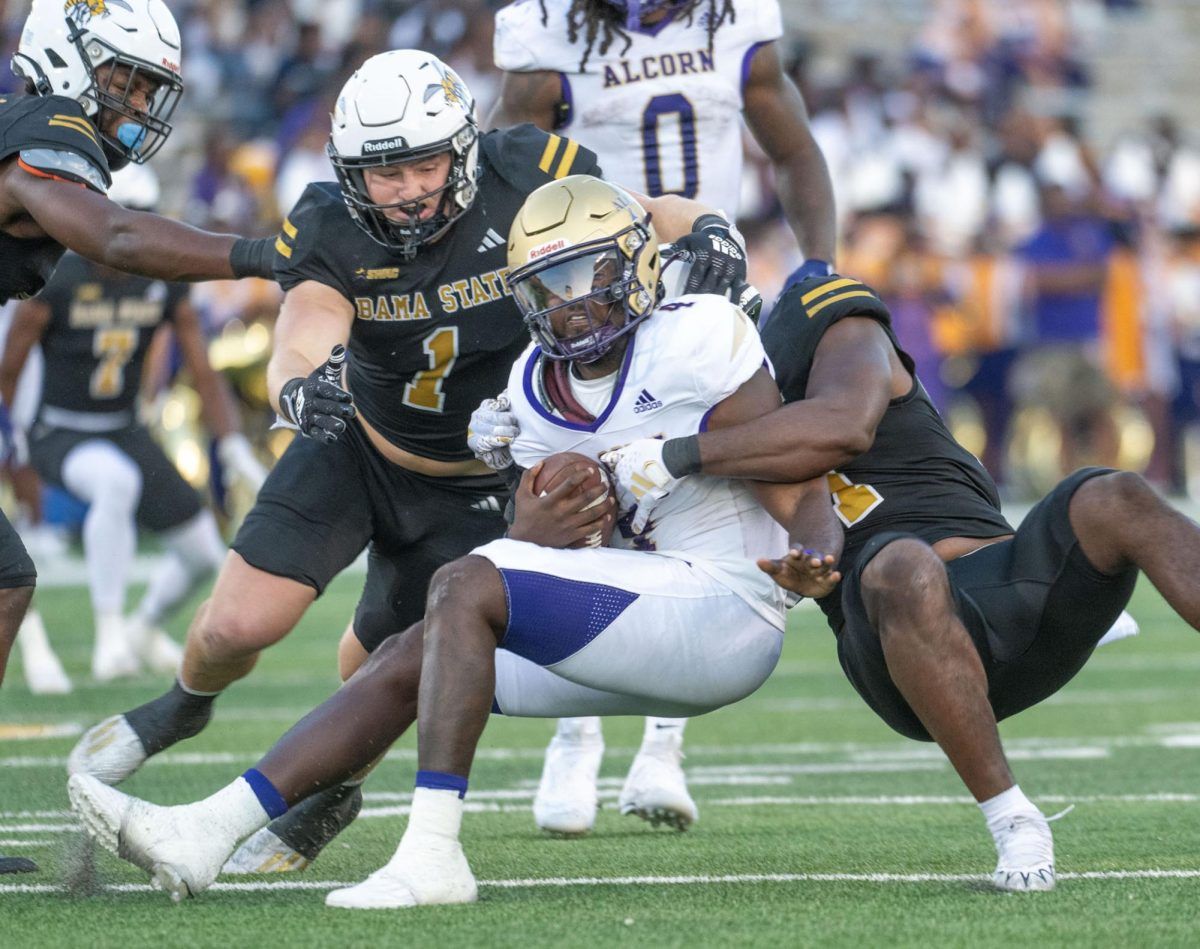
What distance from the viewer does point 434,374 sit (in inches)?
187

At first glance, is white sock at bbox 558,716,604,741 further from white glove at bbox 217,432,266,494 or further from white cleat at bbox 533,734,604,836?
white glove at bbox 217,432,266,494

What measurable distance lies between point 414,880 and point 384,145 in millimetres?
1600

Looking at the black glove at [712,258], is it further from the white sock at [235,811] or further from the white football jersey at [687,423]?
the white sock at [235,811]

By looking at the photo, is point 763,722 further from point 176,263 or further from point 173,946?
point 173,946

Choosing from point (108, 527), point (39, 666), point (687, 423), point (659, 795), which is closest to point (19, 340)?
point (108, 527)

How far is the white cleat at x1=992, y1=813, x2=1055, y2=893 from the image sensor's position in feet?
12.5

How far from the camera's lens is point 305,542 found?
478cm

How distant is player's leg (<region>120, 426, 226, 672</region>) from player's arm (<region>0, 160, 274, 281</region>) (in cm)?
397

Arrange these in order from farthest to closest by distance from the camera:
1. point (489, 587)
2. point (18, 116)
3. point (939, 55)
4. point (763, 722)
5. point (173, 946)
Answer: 1. point (939, 55)
2. point (763, 722)
3. point (18, 116)
4. point (489, 587)
5. point (173, 946)

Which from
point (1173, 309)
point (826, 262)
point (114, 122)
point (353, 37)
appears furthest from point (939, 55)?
point (114, 122)

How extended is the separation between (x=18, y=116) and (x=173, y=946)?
2.00 meters

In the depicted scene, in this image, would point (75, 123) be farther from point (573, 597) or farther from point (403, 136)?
point (573, 597)

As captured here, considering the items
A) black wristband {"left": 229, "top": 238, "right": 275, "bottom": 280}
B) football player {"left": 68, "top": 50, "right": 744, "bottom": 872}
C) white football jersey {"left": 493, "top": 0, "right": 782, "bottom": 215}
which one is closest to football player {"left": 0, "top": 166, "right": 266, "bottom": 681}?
white football jersey {"left": 493, "top": 0, "right": 782, "bottom": 215}

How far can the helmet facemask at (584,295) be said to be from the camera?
4.04 meters
